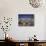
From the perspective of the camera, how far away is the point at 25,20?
5.18 meters

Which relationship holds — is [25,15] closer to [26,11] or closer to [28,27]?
[26,11]

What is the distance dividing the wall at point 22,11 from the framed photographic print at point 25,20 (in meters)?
0.12

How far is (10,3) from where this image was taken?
5188 mm

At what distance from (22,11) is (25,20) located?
0.37 metres

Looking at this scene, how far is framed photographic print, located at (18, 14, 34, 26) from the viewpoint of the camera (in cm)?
517

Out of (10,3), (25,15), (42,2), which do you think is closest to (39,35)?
(25,15)

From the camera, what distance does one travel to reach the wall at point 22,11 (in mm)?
5121

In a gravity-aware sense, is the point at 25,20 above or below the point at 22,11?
below

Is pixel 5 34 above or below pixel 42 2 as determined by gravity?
below

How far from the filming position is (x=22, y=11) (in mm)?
5184

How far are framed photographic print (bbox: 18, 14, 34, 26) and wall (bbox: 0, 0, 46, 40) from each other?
12cm

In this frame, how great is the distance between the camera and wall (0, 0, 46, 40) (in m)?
5.12

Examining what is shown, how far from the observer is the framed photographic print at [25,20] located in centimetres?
517

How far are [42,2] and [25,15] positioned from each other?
33.4 inches
